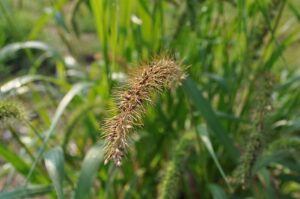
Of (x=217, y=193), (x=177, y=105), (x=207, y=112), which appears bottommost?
(x=217, y=193)

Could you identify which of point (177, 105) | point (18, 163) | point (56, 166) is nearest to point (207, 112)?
point (177, 105)

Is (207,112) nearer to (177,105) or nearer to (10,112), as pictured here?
(177,105)

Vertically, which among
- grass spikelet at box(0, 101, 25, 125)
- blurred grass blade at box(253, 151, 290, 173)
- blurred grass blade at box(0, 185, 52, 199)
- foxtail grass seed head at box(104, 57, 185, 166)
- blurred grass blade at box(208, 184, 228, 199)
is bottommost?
blurred grass blade at box(208, 184, 228, 199)

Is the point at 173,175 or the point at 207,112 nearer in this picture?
the point at 173,175

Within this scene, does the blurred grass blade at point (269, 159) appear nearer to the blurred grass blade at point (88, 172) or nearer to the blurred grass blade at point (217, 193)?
the blurred grass blade at point (217, 193)

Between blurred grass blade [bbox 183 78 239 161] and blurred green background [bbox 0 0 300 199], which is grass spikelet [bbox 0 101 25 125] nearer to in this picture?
blurred green background [bbox 0 0 300 199]

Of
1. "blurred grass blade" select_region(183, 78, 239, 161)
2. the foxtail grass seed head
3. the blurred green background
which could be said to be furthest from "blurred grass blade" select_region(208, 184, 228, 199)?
the foxtail grass seed head
